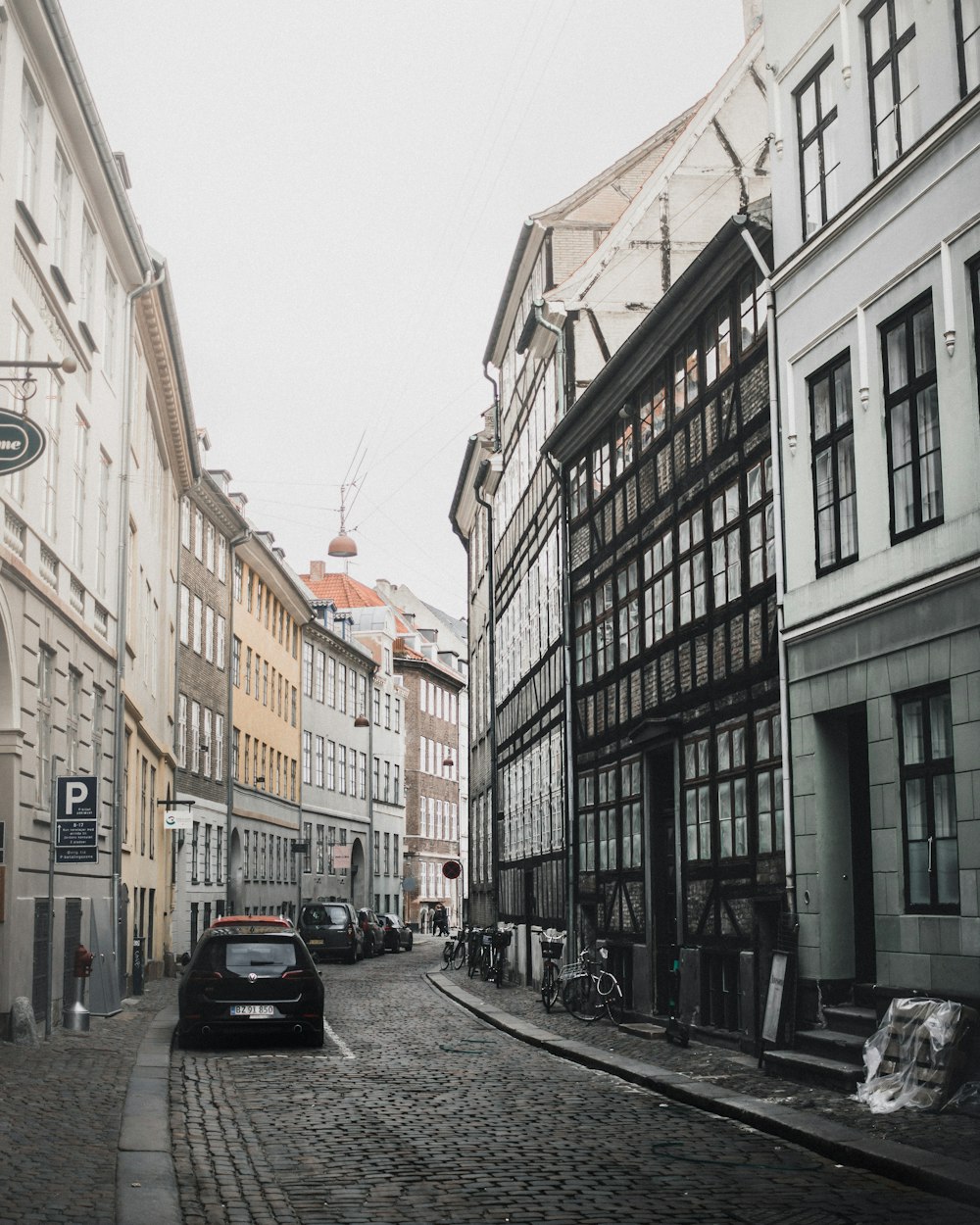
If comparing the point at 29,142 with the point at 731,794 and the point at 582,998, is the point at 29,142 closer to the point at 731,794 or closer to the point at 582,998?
the point at 731,794

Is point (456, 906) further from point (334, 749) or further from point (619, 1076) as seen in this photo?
point (619, 1076)

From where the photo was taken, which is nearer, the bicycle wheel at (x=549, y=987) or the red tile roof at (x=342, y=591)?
the bicycle wheel at (x=549, y=987)

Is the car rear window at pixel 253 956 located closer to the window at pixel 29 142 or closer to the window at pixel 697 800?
the window at pixel 697 800

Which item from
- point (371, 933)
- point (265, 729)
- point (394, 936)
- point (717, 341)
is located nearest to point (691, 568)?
point (717, 341)

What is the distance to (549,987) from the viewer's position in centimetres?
2459

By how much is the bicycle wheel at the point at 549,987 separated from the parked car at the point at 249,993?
646 centimetres

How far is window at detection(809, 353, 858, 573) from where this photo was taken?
594 inches

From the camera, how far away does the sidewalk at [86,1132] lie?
8.37 metres

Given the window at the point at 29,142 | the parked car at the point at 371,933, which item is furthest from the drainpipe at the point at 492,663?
the window at the point at 29,142

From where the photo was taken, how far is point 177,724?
41.1 meters

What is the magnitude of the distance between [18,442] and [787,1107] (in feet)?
28.9

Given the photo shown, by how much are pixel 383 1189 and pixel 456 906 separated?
91.5 metres

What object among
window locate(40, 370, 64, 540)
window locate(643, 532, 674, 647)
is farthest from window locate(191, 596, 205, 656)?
window locate(643, 532, 674, 647)

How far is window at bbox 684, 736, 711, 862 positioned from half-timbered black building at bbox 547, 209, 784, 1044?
36mm
